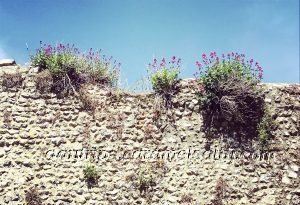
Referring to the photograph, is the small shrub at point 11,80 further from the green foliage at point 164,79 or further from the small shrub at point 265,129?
the small shrub at point 265,129

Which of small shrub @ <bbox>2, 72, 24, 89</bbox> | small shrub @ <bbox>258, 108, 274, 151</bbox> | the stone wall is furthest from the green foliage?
small shrub @ <bbox>2, 72, 24, 89</bbox>

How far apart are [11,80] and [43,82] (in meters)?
0.82

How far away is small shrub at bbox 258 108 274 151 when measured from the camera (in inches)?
419

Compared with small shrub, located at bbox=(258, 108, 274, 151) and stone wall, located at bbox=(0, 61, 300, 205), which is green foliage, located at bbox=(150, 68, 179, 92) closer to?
stone wall, located at bbox=(0, 61, 300, 205)

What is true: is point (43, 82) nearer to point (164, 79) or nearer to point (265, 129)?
point (164, 79)

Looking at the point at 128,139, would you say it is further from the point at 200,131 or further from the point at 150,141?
the point at 200,131

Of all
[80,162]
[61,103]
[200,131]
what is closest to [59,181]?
[80,162]

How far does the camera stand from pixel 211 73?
11.0 metres

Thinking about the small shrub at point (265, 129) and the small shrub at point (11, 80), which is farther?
the small shrub at point (11, 80)

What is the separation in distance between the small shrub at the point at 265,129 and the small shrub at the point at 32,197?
519 centimetres

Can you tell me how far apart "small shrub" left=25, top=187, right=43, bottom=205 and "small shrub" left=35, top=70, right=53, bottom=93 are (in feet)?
8.48

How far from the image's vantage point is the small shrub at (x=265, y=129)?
10633mm

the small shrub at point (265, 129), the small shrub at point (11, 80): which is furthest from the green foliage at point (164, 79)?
the small shrub at point (11, 80)

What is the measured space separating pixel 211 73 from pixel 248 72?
0.93 m
